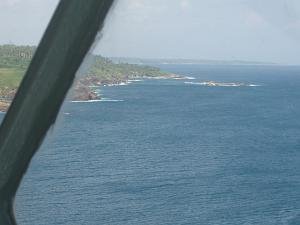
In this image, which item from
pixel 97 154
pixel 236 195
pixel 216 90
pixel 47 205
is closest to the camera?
pixel 47 205

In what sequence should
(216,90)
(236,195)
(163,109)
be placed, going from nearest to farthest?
(236,195)
(163,109)
(216,90)

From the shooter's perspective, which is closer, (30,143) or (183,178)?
(30,143)

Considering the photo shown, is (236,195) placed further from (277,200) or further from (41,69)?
(41,69)

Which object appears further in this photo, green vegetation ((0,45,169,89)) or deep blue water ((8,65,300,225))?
deep blue water ((8,65,300,225))

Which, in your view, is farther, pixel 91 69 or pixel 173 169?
pixel 173 169

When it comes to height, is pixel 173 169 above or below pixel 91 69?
below

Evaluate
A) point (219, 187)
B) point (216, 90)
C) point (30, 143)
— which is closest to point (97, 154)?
point (219, 187)

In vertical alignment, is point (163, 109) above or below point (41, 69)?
below

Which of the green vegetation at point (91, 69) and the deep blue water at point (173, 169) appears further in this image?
the deep blue water at point (173, 169)
